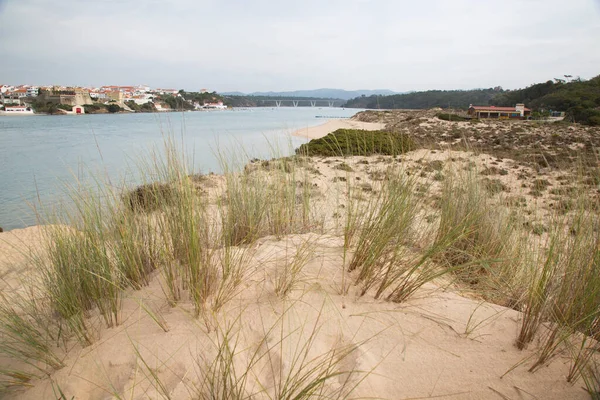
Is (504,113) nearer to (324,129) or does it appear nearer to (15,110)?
(324,129)

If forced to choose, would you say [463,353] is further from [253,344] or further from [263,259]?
[263,259]

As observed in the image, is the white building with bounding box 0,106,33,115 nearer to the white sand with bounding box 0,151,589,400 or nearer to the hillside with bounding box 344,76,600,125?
the hillside with bounding box 344,76,600,125

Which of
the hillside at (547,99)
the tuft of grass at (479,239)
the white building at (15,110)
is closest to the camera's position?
the tuft of grass at (479,239)

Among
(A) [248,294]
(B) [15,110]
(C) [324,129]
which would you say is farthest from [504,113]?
(B) [15,110]

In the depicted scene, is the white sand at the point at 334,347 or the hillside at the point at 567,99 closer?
the white sand at the point at 334,347

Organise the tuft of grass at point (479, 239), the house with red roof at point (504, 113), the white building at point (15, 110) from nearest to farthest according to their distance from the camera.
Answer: the tuft of grass at point (479, 239), the house with red roof at point (504, 113), the white building at point (15, 110)

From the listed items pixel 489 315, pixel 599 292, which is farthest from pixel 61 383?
pixel 599 292

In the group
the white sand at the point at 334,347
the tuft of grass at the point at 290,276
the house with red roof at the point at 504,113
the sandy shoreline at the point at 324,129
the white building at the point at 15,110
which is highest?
the white building at the point at 15,110

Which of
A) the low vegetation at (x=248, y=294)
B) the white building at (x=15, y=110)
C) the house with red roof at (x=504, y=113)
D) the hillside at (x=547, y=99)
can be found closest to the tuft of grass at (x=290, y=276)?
the low vegetation at (x=248, y=294)

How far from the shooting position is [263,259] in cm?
222

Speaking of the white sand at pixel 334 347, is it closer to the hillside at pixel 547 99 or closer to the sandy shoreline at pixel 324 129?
the hillside at pixel 547 99

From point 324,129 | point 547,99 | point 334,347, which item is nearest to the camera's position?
point 334,347

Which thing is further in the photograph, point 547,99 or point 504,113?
point 504,113

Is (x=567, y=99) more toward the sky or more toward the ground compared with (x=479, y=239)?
more toward the sky
